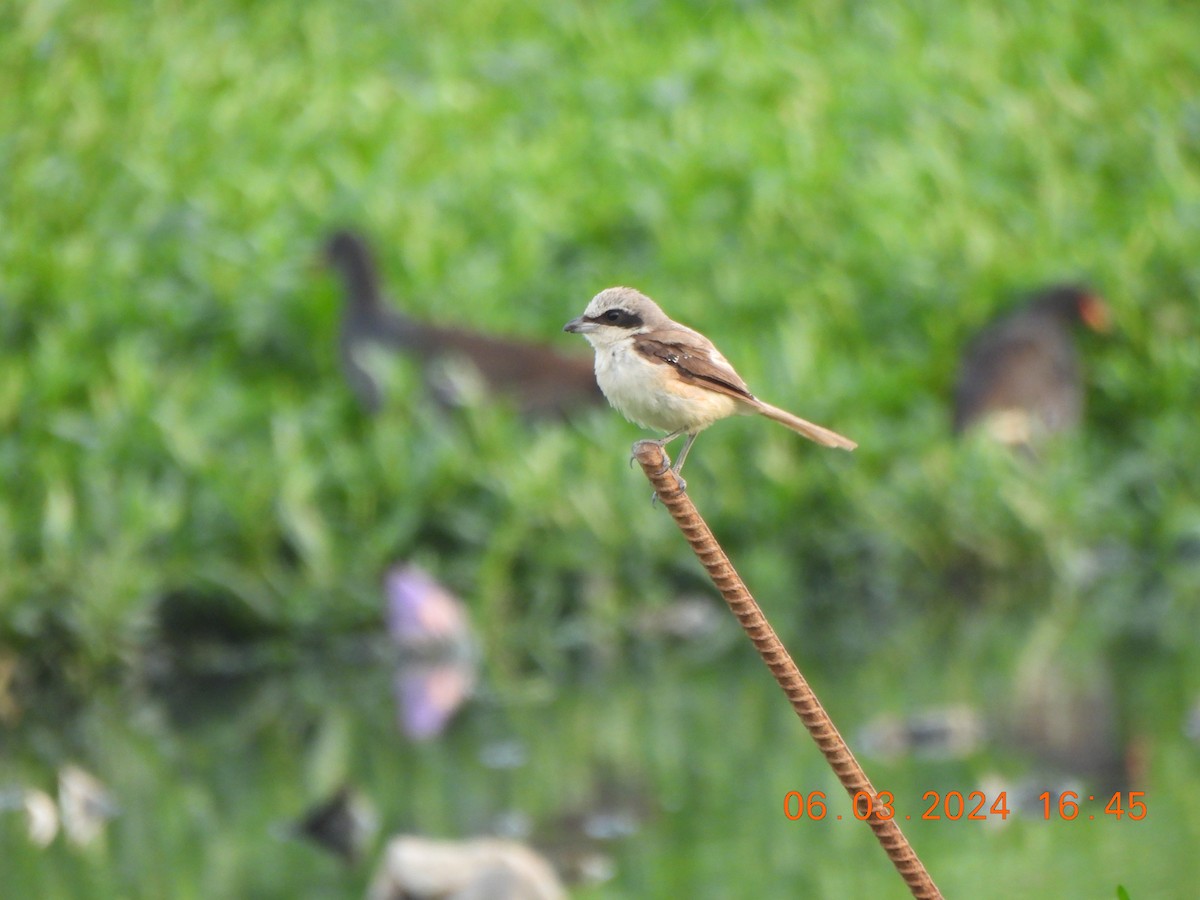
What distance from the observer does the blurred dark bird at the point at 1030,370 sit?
8281mm

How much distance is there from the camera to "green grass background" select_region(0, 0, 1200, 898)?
286 inches

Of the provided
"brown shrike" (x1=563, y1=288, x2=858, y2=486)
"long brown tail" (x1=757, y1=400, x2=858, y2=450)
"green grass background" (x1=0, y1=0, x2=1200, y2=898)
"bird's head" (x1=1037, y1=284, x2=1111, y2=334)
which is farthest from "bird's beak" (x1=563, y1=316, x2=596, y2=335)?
"bird's head" (x1=1037, y1=284, x2=1111, y2=334)

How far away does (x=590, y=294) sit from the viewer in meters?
9.40

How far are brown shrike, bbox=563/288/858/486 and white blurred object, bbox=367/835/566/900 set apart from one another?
1932 mm

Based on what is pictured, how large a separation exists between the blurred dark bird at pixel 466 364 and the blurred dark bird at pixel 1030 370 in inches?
66.7

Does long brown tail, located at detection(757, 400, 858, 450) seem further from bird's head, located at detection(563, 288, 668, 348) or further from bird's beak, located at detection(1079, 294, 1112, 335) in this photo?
bird's beak, located at detection(1079, 294, 1112, 335)

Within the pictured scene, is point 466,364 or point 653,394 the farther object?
point 466,364

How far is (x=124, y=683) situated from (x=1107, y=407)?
4.59 metres

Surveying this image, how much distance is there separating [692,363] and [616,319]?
144 millimetres

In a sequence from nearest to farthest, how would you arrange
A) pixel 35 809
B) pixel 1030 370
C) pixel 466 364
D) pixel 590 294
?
pixel 35 809, pixel 466 364, pixel 1030 370, pixel 590 294

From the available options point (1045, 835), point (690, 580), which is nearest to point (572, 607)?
point (690, 580)

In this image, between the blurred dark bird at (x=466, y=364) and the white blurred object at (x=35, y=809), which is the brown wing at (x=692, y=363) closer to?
the white blurred object at (x=35, y=809)
